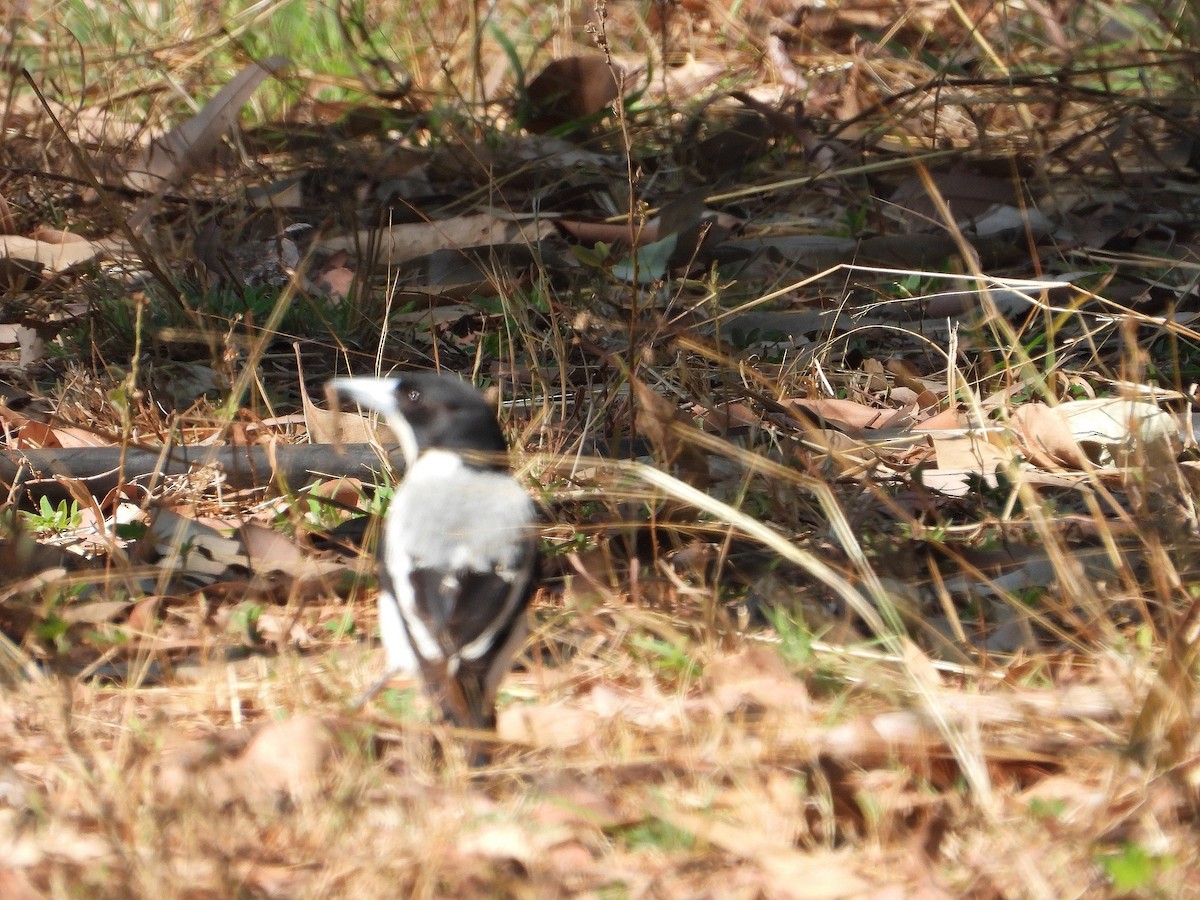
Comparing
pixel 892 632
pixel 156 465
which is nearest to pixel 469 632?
pixel 892 632

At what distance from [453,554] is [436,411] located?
1.48 feet

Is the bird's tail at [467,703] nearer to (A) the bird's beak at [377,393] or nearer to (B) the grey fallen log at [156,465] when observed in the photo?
(A) the bird's beak at [377,393]

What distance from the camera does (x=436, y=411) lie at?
2.80 metres

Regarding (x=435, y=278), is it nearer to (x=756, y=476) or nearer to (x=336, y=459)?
(x=336, y=459)

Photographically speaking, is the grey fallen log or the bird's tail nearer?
the bird's tail

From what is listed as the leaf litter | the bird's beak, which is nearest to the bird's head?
the bird's beak

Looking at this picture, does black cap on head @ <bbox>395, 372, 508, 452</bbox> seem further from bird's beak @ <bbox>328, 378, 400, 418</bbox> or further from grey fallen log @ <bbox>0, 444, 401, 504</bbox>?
grey fallen log @ <bbox>0, 444, 401, 504</bbox>

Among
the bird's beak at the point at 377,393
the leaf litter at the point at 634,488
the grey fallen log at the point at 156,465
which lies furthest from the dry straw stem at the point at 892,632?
the grey fallen log at the point at 156,465

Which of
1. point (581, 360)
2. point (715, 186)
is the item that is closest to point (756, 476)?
point (581, 360)

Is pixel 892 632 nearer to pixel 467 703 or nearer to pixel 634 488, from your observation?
pixel 634 488

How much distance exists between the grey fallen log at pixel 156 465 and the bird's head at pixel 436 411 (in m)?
0.60

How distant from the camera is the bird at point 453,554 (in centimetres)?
230

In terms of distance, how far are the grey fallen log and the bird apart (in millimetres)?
649

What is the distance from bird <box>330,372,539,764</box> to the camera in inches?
90.7
